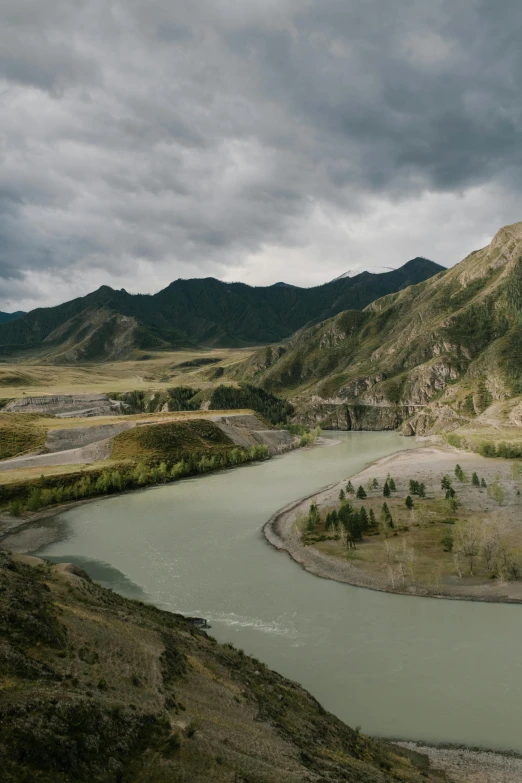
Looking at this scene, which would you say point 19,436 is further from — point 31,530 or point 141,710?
point 141,710

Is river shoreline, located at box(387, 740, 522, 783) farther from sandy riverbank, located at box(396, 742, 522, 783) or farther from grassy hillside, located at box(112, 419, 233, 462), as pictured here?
grassy hillside, located at box(112, 419, 233, 462)

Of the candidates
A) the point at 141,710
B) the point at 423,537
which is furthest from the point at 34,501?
the point at 141,710

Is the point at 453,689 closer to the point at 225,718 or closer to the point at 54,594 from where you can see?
the point at 225,718

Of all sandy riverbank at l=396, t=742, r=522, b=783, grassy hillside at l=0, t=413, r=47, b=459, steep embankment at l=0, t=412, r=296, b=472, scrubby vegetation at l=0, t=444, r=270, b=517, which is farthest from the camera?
grassy hillside at l=0, t=413, r=47, b=459

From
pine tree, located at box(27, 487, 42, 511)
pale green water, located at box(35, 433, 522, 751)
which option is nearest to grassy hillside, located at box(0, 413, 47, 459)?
pine tree, located at box(27, 487, 42, 511)

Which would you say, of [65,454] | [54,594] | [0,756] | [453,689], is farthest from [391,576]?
[65,454]

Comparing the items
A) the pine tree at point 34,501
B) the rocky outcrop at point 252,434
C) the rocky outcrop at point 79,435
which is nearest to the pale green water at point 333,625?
the pine tree at point 34,501
